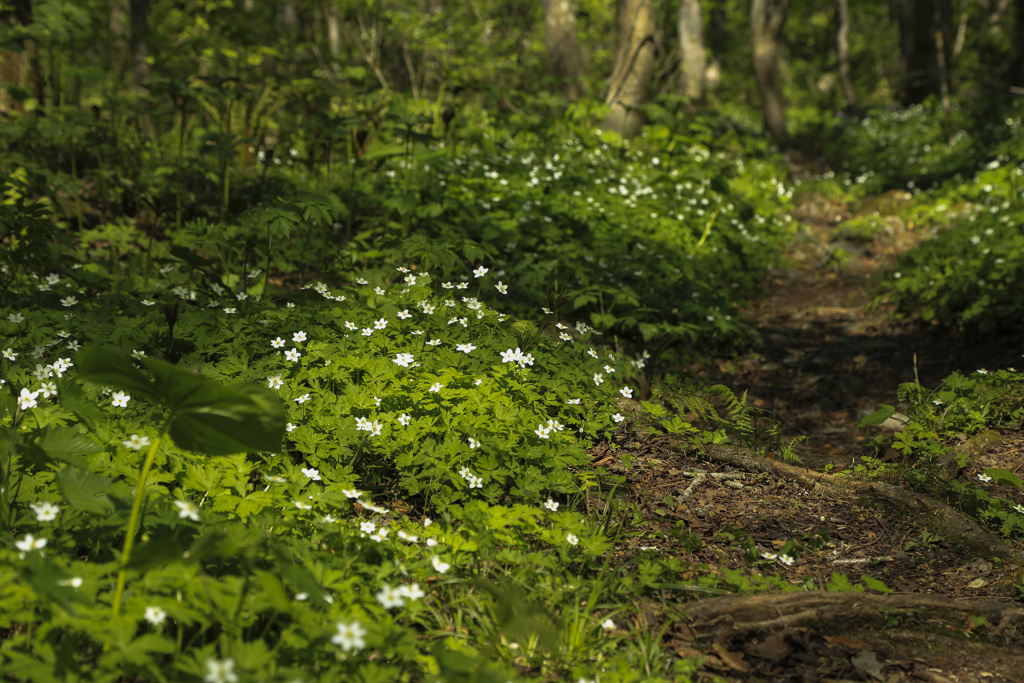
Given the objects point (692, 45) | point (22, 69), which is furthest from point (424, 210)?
point (692, 45)

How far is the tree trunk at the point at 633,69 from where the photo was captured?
32.9 feet

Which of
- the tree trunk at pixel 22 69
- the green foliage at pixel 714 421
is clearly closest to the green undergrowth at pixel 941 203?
the green foliage at pixel 714 421

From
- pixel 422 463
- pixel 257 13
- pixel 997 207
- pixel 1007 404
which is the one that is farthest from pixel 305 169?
pixel 257 13

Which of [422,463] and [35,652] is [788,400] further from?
[35,652]

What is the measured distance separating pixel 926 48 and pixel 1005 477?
1676cm

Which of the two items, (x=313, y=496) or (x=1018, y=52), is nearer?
(x=313, y=496)

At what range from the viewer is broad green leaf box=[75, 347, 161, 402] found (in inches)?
70.5

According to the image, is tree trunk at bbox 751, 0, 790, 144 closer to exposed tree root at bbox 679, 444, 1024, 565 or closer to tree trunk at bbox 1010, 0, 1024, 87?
tree trunk at bbox 1010, 0, 1024, 87

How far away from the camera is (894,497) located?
3229 mm

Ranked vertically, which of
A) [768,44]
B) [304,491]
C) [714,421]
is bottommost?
[714,421]

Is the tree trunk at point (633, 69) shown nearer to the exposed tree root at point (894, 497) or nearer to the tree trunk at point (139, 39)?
the tree trunk at point (139, 39)

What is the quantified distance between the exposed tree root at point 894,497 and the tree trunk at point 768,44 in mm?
13829

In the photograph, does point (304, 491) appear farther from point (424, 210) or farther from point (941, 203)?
point (941, 203)

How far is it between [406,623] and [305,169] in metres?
6.45
